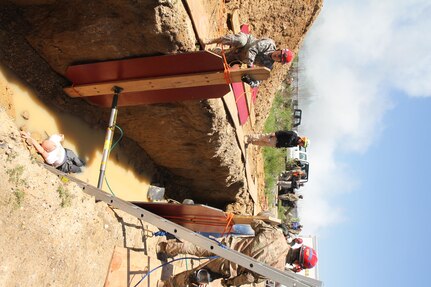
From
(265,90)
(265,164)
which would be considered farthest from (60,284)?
(265,164)

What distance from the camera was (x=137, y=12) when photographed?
359cm

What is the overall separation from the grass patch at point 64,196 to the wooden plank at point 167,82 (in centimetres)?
168

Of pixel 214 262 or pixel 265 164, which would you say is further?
pixel 265 164

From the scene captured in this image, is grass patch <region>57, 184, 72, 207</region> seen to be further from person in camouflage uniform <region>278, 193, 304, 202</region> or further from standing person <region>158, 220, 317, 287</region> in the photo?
person in camouflage uniform <region>278, 193, 304, 202</region>

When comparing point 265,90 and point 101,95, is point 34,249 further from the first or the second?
point 265,90

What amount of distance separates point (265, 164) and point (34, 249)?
1057 centimetres

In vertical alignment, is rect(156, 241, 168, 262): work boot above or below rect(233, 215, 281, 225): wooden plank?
Answer: below

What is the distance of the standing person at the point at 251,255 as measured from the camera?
431 centimetres

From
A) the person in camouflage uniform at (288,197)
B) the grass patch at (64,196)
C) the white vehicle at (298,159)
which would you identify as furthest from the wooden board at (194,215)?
the person in camouflage uniform at (288,197)

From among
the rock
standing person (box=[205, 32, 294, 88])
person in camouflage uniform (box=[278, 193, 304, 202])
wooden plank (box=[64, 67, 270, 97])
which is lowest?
the rock

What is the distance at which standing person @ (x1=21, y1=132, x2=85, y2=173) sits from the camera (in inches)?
161

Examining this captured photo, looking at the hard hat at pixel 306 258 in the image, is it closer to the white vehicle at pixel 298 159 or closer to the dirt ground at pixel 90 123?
the dirt ground at pixel 90 123

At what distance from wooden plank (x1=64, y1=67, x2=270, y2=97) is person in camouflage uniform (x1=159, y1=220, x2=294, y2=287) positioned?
76.0 inches

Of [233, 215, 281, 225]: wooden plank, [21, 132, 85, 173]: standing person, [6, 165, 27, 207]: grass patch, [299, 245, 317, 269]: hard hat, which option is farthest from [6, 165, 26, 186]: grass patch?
[299, 245, 317, 269]: hard hat
